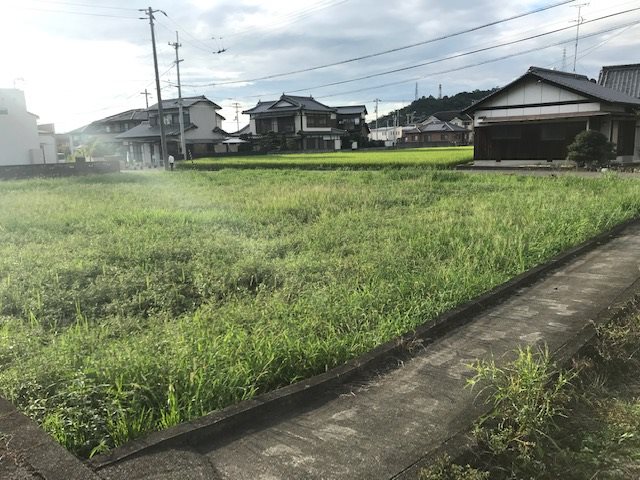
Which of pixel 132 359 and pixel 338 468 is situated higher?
pixel 132 359

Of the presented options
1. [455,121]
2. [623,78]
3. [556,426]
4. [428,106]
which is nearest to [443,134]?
[455,121]

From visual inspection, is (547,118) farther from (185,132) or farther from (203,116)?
(203,116)

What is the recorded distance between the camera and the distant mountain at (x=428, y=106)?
109 metres

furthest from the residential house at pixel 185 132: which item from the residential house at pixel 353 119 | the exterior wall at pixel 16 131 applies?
the residential house at pixel 353 119

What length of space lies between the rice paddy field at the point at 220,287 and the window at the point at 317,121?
47.2 metres

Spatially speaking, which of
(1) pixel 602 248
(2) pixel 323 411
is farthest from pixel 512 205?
(2) pixel 323 411

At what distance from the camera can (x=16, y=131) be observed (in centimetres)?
3659

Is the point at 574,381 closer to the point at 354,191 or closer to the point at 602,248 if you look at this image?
the point at 602,248

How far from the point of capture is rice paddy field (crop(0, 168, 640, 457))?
323cm

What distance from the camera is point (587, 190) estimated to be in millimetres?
13398

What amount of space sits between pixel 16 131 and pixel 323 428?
4145cm

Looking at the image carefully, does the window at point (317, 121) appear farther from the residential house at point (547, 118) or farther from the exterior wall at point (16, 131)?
the residential house at point (547, 118)

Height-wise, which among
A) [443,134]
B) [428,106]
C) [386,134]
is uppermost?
[428,106]

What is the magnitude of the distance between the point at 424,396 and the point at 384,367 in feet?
1.68
